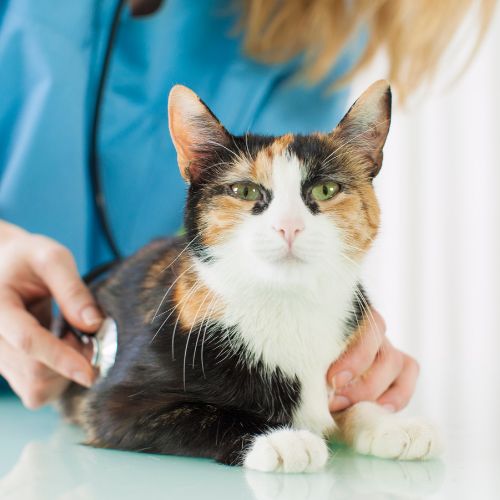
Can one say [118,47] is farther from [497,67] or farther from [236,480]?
[497,67]

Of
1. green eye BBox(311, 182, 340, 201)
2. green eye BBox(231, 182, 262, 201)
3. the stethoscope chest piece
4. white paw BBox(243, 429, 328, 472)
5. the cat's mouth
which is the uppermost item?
green eye BBox(311, 182, 340, 201)

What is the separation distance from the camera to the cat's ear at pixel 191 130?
2.25ft

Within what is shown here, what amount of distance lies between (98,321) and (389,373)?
378 millimetres

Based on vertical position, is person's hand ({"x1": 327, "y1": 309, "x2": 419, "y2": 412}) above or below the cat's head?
below

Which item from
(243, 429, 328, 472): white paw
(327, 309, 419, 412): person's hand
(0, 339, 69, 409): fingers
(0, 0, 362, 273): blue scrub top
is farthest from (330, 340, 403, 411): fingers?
(0, 0, 362, 273): blue scrub top

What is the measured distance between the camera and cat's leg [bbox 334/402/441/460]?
0.78 m

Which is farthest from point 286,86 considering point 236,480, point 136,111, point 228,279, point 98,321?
point 236,480

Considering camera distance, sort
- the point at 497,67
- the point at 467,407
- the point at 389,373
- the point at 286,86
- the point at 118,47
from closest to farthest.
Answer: the point at 389,373
the point at 467,407
the point at 118,47
the point at 286,86
the point at 497,67

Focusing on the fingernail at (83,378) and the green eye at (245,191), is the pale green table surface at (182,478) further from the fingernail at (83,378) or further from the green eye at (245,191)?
the green eye at (245,191)

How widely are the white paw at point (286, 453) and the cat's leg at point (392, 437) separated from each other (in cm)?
11

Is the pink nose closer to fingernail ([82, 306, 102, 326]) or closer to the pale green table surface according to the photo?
the pale green table surface

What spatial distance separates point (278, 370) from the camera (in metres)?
0.76

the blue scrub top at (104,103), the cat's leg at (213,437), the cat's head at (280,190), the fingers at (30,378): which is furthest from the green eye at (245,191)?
the blue scrub top at (104,103)

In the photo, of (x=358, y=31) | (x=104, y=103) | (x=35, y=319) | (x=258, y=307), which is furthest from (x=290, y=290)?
(x=358, y=31)
